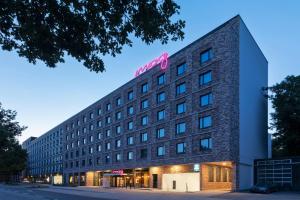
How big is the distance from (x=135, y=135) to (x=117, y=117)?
1005cm

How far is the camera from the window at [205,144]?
48250 mm

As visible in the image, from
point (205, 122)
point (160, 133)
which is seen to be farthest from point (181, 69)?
point (160, 133)

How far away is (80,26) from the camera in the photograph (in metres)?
8.07

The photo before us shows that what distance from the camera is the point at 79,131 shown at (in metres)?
98.2

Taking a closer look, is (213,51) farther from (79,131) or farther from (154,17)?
(79,131)

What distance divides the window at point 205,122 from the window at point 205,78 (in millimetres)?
4759

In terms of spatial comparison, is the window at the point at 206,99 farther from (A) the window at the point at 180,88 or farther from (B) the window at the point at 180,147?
(B) the window at the point at 180,147

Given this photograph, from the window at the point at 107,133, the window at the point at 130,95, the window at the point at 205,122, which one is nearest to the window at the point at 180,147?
the window at the point at 205,122

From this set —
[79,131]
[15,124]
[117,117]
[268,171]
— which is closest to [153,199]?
[268,171]

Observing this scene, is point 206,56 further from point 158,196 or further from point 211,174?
point 158,196

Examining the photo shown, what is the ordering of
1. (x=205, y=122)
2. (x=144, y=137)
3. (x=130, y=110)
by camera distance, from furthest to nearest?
(x=130, y=110), (x=144, y=137), (x=205, y=122)

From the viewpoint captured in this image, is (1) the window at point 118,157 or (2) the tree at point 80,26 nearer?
(2) the tree at point 80,26

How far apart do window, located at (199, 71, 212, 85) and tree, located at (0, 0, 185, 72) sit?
42005 mm

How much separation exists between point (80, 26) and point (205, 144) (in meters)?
42.5
